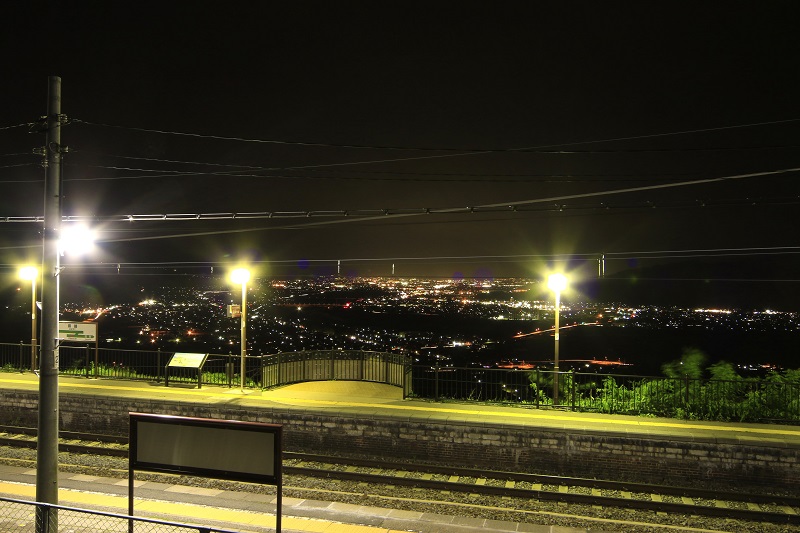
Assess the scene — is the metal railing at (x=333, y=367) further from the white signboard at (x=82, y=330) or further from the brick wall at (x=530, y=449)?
the white signboard at (x=82, y=330)

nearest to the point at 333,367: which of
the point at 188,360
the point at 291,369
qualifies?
the point at 291,369

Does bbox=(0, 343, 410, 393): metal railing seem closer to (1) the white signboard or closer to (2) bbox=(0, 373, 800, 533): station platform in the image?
(1) the white signboard

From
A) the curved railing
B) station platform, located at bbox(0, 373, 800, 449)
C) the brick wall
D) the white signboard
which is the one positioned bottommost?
the brick wall

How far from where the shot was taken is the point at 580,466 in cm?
1128

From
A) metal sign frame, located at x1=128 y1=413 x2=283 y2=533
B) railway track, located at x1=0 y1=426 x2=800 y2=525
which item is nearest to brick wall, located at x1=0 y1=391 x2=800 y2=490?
railway track, located at x1=0 y1=426 x2=800 y2=525

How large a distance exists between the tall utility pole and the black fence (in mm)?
8625

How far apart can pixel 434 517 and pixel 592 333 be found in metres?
57.8

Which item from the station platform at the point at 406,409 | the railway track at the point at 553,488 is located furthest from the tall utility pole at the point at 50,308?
the station platform at the point at 406,409

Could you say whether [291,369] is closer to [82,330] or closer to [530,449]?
[82,330]

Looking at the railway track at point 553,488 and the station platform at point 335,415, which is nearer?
the station platform at point 335,415

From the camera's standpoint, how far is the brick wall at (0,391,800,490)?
34.8 feet

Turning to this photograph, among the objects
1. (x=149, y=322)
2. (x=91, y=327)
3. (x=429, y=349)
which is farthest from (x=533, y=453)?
(x=149, y=322)

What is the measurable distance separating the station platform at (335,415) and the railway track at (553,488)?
0.93 m

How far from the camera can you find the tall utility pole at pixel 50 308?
7637 mm
